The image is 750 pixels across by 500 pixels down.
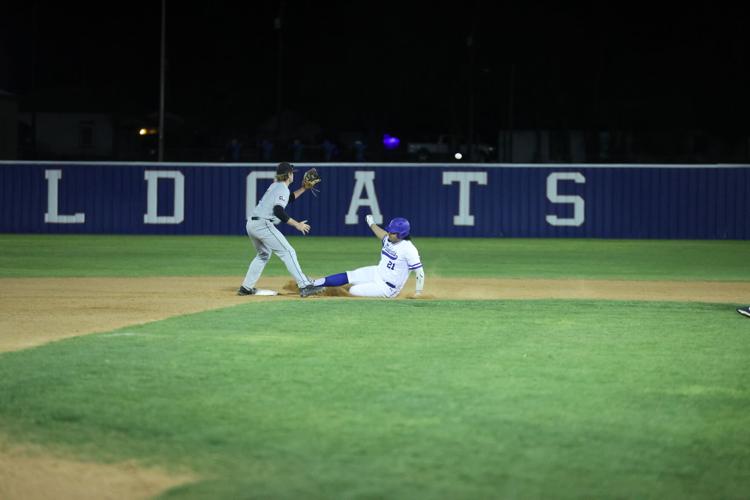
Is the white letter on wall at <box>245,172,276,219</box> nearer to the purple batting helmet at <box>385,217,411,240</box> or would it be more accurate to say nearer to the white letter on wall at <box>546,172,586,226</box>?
the white letter on wall at <box>546,172,586,226</box>

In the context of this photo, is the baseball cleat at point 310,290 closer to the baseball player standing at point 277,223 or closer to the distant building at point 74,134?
the baseball player standing at point 277,223

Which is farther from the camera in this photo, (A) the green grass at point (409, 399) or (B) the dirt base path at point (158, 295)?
(B) the dirt base path at point (158, 295)

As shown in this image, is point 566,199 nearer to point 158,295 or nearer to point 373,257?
point 373,257

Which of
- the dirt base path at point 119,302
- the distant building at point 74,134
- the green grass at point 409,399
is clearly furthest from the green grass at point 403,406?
the distant building at point 74,134

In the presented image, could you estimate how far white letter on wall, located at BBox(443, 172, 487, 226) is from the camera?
30562 millimetres

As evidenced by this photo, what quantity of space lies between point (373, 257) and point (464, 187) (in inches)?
286

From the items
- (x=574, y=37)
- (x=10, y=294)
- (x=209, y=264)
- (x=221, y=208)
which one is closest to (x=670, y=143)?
(x=574, y=37)

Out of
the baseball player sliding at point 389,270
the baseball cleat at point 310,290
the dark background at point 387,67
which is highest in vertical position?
the dark background at point 387,67

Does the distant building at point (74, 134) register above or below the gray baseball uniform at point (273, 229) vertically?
above

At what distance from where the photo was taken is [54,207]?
30.6 m

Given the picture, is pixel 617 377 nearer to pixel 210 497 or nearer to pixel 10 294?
pixel 210 497

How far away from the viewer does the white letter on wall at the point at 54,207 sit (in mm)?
30484

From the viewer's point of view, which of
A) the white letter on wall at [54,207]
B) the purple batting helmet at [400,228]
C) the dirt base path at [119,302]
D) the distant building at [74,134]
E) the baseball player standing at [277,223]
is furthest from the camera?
the distant building at [74,134]

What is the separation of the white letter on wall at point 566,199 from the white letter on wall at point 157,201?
9811 millimetres
